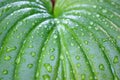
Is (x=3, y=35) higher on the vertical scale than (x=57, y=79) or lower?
higher

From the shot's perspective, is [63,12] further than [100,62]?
Yes

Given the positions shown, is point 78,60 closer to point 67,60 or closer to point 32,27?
point 67,60

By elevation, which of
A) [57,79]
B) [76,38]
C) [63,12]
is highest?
[63,12]

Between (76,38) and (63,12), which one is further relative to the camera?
(63,12)

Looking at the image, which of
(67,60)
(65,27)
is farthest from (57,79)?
(65,27)

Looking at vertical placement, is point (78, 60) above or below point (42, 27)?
below

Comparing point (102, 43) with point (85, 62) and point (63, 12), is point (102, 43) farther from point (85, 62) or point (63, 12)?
point (63, 12)

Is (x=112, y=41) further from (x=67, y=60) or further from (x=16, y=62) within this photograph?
(x=16, y=62)
